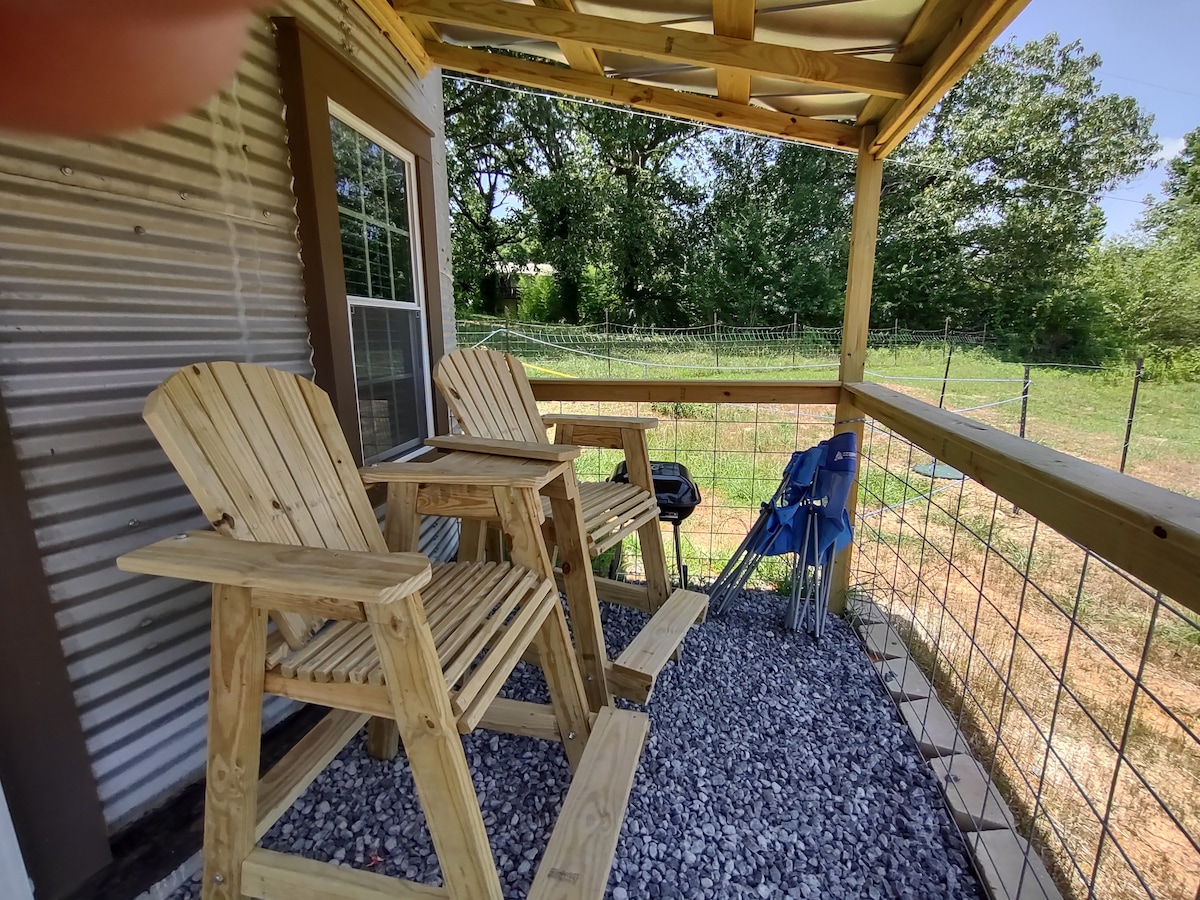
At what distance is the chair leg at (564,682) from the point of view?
4.37 feet

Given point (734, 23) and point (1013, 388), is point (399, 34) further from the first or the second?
point (1013, 388)

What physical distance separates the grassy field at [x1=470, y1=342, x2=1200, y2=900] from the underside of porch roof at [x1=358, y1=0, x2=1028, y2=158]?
1.16 metres

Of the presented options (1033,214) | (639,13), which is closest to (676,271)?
(1033,214)

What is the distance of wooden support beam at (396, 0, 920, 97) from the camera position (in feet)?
5.39

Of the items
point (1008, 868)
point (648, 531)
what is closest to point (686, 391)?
point (648, 531)

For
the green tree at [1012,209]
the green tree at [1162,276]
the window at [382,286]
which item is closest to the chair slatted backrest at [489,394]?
the window at [382,286]

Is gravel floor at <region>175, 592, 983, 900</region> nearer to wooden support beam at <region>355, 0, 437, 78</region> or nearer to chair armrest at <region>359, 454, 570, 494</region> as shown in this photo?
chair armrest at <region>359, 454, 570, 494</region>

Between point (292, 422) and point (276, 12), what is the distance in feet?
3.70

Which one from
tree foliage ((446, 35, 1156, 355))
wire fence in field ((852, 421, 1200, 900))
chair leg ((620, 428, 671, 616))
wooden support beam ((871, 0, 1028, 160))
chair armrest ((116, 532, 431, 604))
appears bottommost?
wire fence in field ((852, 421, 1200, 900))

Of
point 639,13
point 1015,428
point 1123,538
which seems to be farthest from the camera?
point 1015,428

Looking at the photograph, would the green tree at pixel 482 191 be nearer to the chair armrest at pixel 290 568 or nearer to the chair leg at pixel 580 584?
the chair leg at pixel 580 584

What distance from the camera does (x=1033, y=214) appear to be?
1384 centimetres

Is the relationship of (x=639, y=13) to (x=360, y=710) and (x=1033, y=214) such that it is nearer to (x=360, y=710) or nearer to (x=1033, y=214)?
(x=360, y=710)

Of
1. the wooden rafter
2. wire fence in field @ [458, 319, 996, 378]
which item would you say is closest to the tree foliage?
wire fence in field @ [458, 319, 996, 378]
